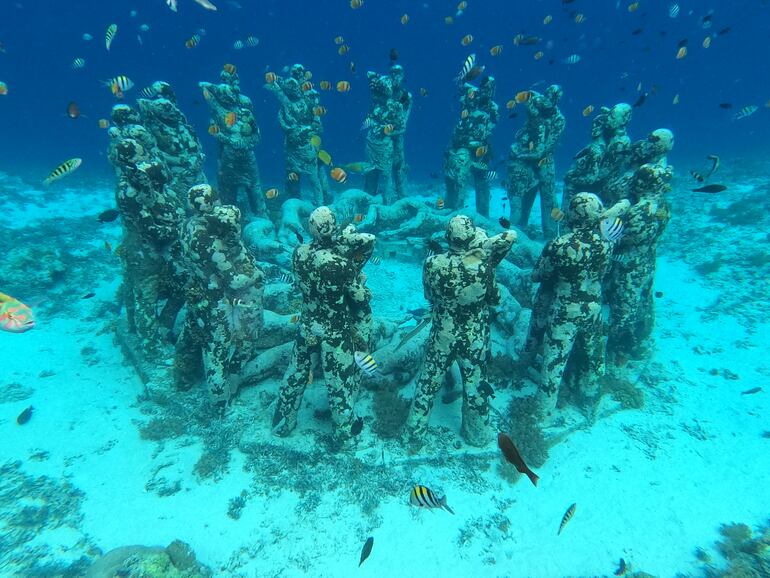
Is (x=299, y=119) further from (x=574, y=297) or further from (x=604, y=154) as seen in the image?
(x=574, y=297)

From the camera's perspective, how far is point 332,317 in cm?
528

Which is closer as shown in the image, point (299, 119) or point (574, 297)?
point (574, 297)

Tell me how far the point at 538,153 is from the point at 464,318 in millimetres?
9923

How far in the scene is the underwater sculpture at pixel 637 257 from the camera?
6.85m

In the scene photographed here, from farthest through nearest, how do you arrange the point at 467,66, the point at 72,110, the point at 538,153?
the point at 538,153
the point at 467,66
the point at 72,110

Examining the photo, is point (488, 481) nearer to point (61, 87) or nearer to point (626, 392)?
point (626, 392)

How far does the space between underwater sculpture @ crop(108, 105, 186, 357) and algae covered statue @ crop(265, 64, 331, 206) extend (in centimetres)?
686

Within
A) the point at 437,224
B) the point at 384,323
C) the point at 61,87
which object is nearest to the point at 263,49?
the point at 61,87

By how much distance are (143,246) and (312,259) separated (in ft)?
14.0

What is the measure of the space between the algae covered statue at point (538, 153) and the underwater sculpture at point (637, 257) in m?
6.16

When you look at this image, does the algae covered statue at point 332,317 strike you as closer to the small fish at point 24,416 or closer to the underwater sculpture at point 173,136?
the small fish at point 24,416

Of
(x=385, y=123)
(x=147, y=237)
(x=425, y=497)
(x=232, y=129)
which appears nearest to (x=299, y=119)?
(x=232, y=129)

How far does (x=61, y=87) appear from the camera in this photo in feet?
249

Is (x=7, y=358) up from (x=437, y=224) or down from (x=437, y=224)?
down
